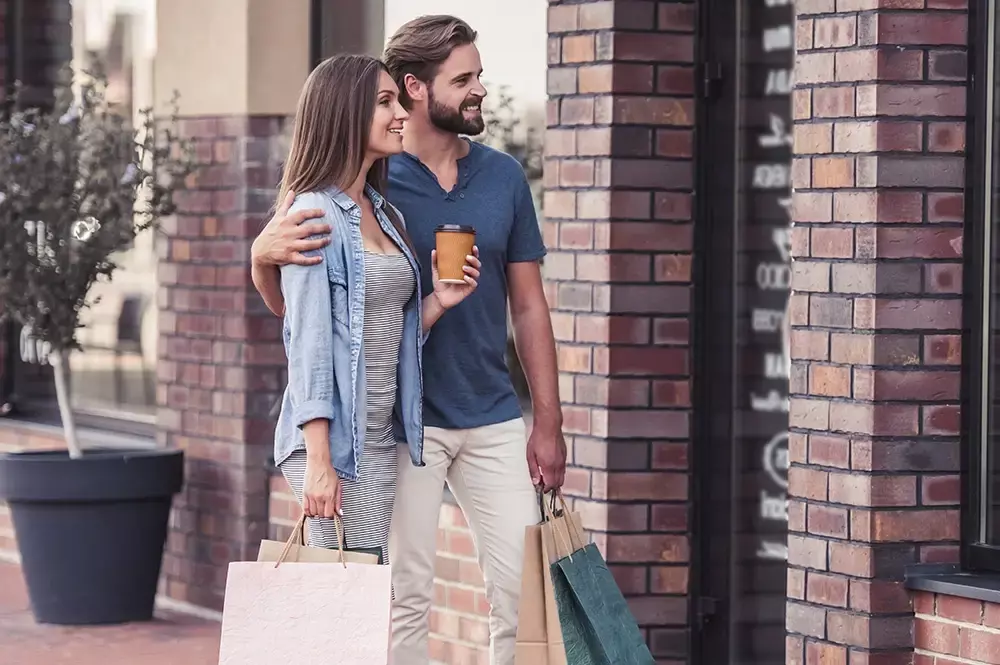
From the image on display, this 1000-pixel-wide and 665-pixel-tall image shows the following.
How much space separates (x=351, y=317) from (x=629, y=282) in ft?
5.55

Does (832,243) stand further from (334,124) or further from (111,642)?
(111,642)

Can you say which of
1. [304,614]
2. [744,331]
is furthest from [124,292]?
[304,614]

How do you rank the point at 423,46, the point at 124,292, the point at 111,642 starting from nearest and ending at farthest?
the point at 423,46 → the point at 111,642 → the point at 124,292

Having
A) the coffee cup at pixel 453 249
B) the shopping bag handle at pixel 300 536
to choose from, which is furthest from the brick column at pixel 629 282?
the shopping bag handle at pixel 300 536

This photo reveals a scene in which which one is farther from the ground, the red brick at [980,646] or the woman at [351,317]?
the woman at [351,317]

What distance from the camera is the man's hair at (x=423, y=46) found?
475cm

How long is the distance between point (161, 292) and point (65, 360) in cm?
50

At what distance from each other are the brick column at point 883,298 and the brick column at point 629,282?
A: 847 mm

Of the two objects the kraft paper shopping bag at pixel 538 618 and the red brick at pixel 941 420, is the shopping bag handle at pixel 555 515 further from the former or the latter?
the red brick at pixel 941 420

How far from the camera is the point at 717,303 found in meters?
6.02

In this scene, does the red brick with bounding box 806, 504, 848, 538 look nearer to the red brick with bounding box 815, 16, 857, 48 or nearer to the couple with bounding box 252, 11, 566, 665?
the couple with bounding box 252, 11, 566, 665

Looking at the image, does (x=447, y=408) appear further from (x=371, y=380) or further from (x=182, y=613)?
(x=182, y=613)

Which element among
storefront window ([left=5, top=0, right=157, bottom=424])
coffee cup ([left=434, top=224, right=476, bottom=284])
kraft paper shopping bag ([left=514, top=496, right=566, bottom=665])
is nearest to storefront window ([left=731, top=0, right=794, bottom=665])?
kraft paper shopping bag ([left=514, top=496, right=566, bottom=665])

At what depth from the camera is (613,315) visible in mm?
5852
